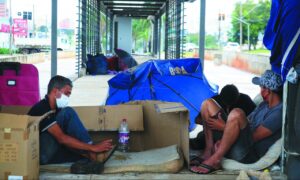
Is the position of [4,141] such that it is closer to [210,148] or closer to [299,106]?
[210,148]

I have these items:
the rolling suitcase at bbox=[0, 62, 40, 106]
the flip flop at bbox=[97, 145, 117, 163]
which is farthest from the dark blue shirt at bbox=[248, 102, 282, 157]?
the rolling suitcase at bbox=[0, 62, 40, 106]

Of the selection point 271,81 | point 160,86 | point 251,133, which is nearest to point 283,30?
point 271,81

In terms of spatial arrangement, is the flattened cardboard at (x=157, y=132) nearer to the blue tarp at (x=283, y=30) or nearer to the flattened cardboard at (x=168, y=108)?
the flattened cardboard at (x=168, y=108)

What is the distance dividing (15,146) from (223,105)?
7.24 feet

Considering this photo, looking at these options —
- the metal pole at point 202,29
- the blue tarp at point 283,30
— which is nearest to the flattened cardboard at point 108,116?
the blue tarp at point 283,30

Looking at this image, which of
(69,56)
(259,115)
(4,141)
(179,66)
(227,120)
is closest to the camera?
(4,141)

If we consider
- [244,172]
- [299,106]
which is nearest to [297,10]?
[299,106]

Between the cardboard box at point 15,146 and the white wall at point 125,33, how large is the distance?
29.5 meters

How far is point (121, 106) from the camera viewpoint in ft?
16.4

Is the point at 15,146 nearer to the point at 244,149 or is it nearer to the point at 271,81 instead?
the point at 244,149

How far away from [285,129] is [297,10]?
Answer: 3.14 feet

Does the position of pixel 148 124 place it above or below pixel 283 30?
below

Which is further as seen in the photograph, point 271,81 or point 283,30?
point 271,81

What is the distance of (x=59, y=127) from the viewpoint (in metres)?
4.08
